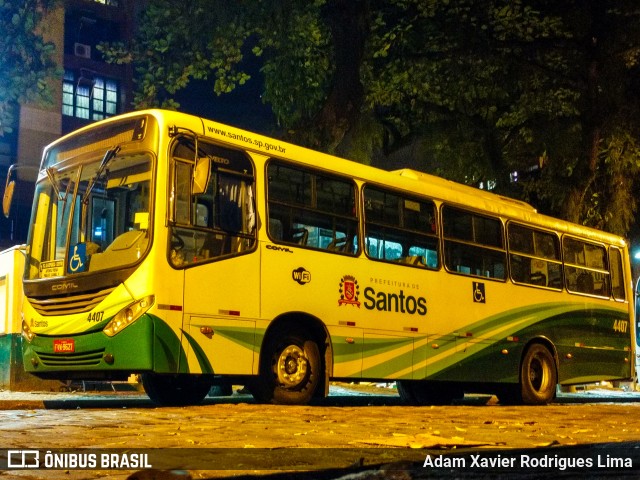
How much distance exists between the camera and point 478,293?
1445 centimetres

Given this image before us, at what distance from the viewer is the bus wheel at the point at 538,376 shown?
15.4m

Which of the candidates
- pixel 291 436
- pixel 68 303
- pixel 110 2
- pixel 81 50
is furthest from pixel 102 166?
pixel 110 2

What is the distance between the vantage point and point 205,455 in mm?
5777

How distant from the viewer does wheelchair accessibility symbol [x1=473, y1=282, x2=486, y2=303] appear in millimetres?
14367

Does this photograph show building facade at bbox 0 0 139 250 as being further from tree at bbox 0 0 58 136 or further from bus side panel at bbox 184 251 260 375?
bus side panel at bbox 184 251 260 375

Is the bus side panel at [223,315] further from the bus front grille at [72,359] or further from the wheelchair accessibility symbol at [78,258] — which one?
the wheelchair accessibility symbol at [78,258]

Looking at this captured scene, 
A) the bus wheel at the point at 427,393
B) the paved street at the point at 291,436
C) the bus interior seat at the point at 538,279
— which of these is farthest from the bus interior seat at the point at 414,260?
the bus interior seat at the point at 538,279

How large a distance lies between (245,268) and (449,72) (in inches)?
429

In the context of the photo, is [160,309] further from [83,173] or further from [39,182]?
[39,182]

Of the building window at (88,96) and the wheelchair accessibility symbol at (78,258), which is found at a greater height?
the building window at (88,96)

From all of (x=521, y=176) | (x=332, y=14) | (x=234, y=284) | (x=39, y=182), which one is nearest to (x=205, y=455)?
(x=234, y=284)

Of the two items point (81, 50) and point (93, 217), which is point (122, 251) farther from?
point (81, 50)

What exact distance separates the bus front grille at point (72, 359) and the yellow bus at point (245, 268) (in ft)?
0.08

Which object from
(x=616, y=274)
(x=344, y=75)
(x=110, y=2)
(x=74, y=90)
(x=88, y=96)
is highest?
(x=110, y=2)
